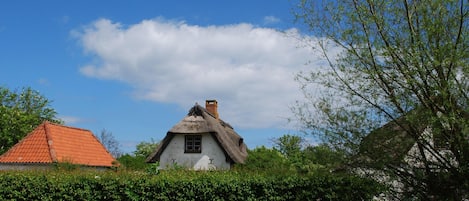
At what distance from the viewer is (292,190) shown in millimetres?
13266

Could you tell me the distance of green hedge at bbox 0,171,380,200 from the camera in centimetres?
1275

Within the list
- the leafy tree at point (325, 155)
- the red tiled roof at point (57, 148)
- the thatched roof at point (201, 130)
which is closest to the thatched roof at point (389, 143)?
the leafy tree at point (325, 155)

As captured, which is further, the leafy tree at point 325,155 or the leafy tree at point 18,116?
the leafy tree at point 18,116

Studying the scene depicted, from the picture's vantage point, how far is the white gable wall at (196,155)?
98.5 feet

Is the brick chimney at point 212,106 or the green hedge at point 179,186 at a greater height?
the brick chimney at point 212,106

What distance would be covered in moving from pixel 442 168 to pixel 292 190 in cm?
474

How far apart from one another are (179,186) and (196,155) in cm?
1678

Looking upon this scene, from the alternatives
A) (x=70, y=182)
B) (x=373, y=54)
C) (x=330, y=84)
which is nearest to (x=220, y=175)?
(x=70, y=182)

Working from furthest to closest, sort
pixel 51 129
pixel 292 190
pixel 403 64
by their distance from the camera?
pixel 51 129 < pixel 292 190 < pixel 403 64

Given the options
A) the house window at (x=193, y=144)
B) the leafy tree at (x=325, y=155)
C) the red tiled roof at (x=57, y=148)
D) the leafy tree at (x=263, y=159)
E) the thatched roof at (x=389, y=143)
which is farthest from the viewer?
the house window at (x=193, y=144)

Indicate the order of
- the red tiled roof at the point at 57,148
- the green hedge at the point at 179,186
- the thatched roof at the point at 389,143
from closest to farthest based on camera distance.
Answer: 1. the thatched roof at the point at 389,143
2. the green hedge at the point at 179,186
3. the red tiled roof at the point at 57,148

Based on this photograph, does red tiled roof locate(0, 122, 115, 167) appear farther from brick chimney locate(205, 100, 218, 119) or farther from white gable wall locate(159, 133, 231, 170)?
brick chimney locate(205, 100, 218, 119)

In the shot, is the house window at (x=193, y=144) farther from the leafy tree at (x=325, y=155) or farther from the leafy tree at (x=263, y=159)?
the leafy tree at (x=325, y=155)

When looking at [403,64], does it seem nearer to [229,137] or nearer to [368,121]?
[368,121]
